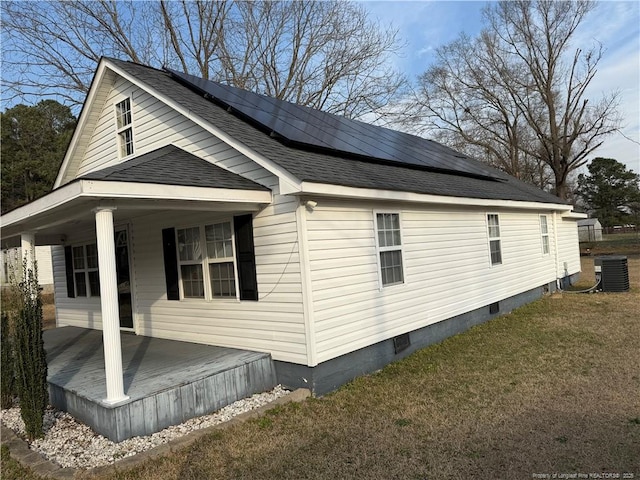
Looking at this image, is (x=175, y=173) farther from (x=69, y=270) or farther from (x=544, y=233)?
(x=544, y=233)

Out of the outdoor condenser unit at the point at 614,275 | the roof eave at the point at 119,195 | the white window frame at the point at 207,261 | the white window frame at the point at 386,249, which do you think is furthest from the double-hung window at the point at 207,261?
the outdoor condenser unit at the point at 614,275

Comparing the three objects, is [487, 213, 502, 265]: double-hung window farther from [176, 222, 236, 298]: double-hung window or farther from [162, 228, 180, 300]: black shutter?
[162, 228, 180, 300]: black shutter

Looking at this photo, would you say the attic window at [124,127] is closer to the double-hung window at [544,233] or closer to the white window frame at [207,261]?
the white window frame at [207,261]

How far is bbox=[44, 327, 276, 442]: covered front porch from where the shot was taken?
4523mm

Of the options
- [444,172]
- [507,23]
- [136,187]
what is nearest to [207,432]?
[136,187]

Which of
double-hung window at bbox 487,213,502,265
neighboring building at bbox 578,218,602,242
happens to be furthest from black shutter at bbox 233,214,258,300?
neighboring building at bbox 578,218,602,242

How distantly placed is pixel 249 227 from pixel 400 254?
2558 mm

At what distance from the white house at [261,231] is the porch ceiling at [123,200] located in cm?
→ 2

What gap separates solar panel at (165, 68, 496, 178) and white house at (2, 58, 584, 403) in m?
0.06

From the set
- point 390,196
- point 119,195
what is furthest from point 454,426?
point 119,195

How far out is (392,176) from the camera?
7.38 meters

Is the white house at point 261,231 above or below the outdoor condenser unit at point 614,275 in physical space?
above

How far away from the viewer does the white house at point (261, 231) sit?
5.42m

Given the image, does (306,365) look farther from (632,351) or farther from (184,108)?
(632,351)
